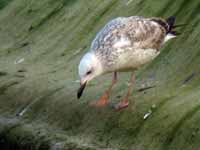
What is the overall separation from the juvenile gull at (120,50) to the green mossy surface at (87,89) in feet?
1.49

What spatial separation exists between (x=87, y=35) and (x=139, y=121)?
5.18 m

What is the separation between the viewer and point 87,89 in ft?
35.5

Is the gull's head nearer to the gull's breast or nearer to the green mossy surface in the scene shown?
the gull's breast

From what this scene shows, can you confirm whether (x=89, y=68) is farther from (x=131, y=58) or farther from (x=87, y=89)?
(x=87, y=89)

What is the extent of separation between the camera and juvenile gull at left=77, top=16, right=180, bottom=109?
8883 mm

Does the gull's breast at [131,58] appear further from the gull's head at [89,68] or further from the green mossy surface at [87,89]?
the green mossy surface at [87,89]

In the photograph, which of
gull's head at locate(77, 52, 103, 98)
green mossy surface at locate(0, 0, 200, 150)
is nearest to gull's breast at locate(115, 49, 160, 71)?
gull's head at locate(77, 52, 103, 98)

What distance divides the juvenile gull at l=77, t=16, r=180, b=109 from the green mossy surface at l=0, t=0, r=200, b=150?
1.49 ft

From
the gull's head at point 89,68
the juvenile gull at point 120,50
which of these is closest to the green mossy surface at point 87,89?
the juvenile gull at point 120,50

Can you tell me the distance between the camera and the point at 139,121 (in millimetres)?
8719

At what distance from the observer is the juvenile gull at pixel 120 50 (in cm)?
888

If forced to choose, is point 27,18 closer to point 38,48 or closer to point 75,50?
point 38,48

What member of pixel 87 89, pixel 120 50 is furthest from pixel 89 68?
pixel 87 89

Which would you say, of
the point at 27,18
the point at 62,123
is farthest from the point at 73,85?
the point at 27,18
